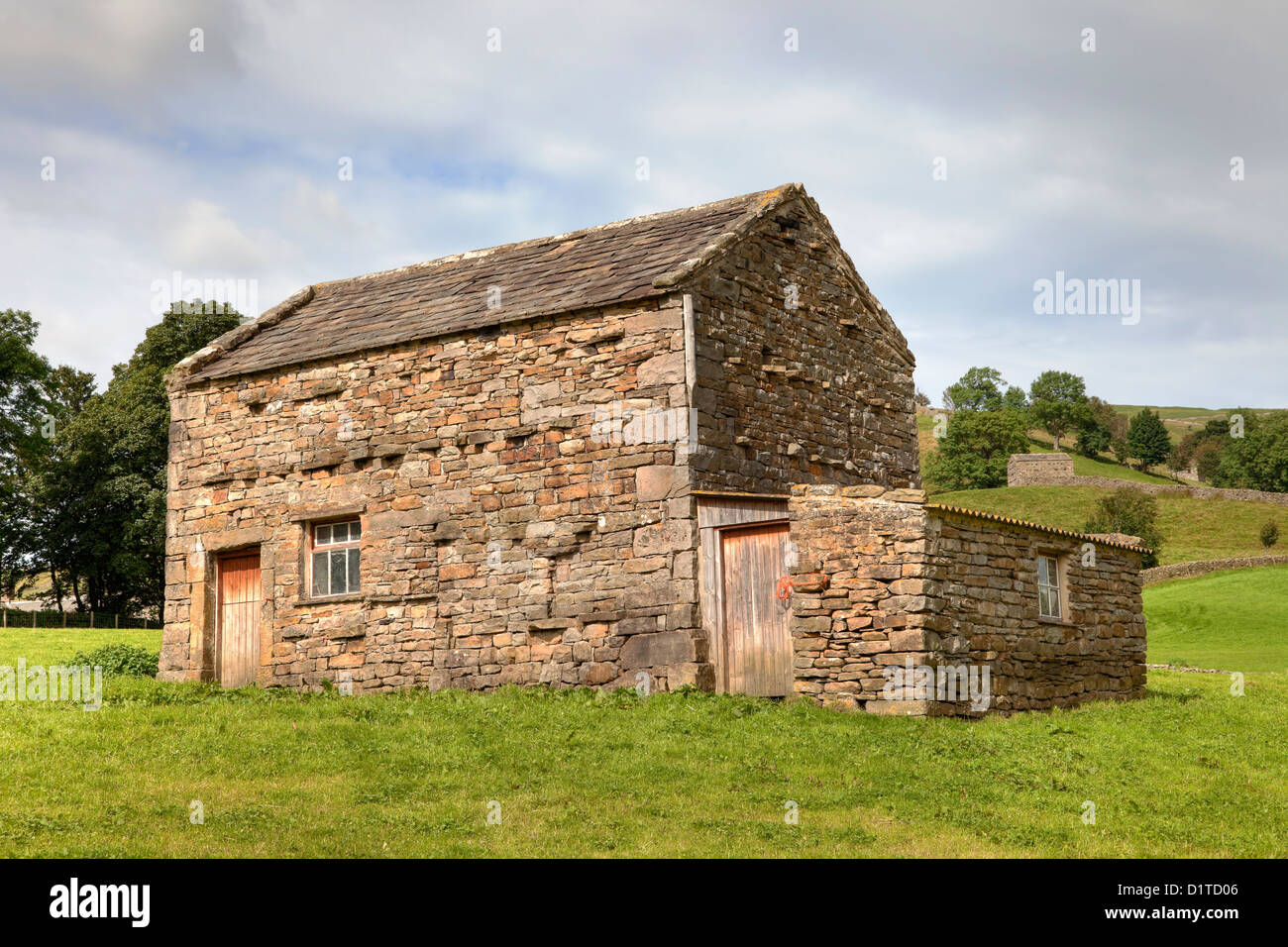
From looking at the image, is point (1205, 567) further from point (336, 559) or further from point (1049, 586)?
point (336, 559)

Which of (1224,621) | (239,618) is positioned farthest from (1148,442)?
(239,618)

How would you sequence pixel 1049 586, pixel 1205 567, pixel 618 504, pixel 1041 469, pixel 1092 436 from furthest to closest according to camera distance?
pixel 1092 436 < pixel 1041 469 < pixel 1205 567 < pixel 1049 586 < pixel 618 504

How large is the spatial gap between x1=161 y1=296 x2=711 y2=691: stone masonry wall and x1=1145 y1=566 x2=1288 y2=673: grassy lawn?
50.7 feet

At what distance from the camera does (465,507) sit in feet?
57.7

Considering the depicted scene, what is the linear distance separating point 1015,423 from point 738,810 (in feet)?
235

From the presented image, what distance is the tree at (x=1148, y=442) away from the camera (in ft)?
328

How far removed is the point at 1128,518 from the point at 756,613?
39.1m

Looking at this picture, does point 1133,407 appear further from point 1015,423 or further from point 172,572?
point 172,572

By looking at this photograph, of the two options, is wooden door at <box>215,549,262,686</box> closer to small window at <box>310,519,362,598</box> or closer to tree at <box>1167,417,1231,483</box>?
small window at <box>310,519,362,598</box>

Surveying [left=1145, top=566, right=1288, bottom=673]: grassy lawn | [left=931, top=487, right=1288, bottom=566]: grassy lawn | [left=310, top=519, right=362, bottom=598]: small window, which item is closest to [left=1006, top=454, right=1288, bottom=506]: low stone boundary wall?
[left=931, top=487, right=1288, bottom=566]: grassy lawn

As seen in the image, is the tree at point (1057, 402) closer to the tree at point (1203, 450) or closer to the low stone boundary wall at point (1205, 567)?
the tree at point (1203, 450)

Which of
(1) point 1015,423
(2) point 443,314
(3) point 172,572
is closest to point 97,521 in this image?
(3) point 172,572

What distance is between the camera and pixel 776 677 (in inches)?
595

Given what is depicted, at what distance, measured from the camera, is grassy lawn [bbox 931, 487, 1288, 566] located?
53.5 metres
